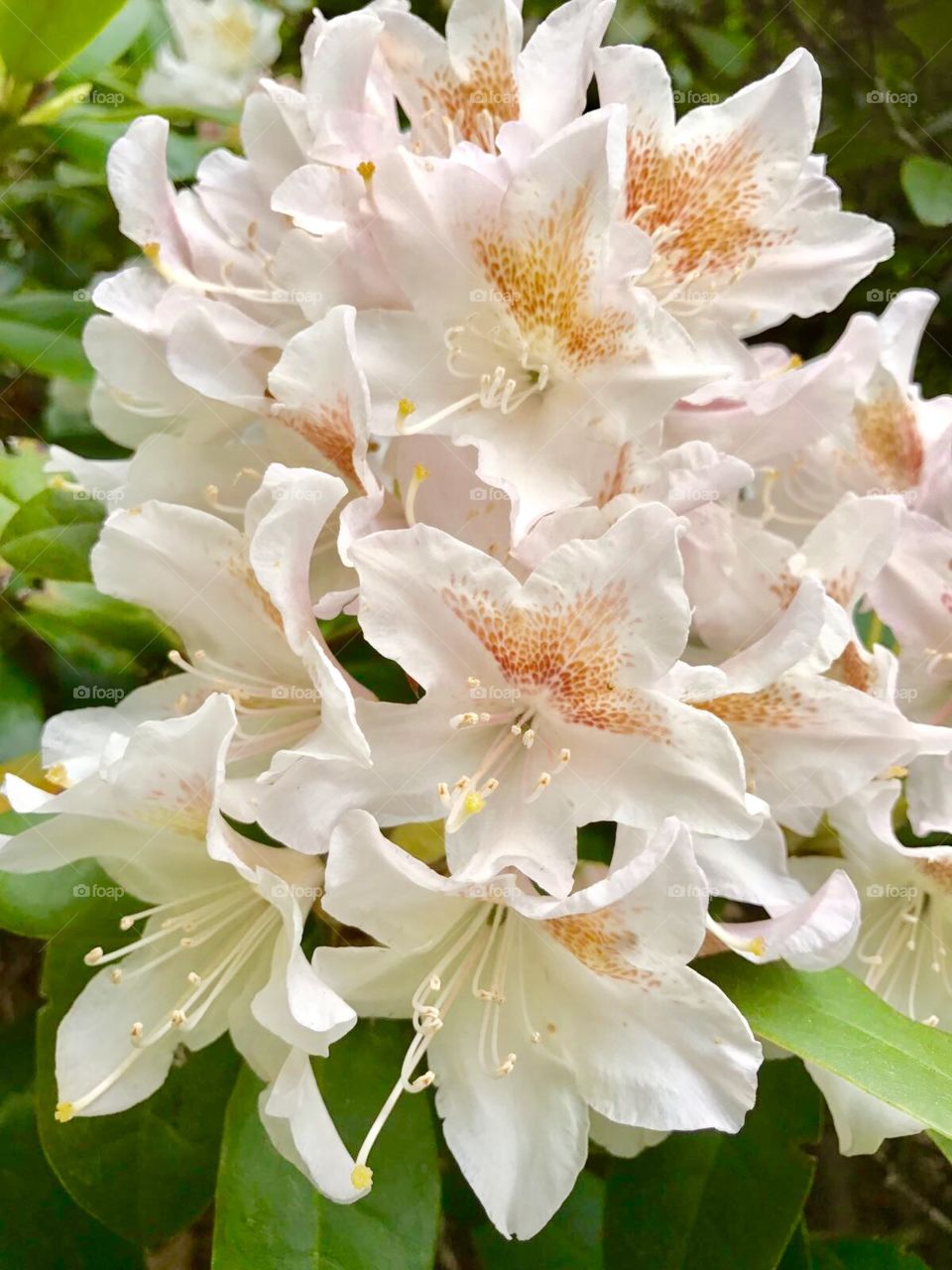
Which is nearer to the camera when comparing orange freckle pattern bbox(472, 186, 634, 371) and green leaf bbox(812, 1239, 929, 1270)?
orange freckle pattern bbox(472, 186, 634, 371)

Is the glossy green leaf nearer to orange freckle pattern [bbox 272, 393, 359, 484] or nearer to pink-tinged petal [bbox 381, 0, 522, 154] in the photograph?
orange freckle pattern [bbox 272, 393, 359, 484]

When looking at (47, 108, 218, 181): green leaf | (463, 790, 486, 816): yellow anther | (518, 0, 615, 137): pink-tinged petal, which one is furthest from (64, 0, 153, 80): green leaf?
(463, 790, 486, 816): yellow anther

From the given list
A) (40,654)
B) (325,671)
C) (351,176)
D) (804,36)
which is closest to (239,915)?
(325,671)

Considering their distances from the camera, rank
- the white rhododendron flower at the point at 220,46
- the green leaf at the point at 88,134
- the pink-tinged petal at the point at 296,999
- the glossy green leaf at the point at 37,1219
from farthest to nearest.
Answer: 1. the white rhododendron flower at the point at 220,46
2. the green leaf at the point at 88,134
3. the glossy green leaf at the point at 37,1219
4. the pink-tinged petal at the point at 296,999

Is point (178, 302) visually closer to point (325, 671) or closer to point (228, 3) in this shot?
point (325, 671)

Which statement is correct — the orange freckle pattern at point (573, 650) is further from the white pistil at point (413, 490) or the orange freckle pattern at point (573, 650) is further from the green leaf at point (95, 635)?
the green leaf at point (95, 635)

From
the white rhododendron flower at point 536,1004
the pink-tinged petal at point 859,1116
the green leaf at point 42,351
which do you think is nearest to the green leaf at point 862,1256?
the pink-tinged petal at point 859,1116

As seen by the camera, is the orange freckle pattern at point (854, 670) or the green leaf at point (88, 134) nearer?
the orange freckle pattern at point (854, 670)
